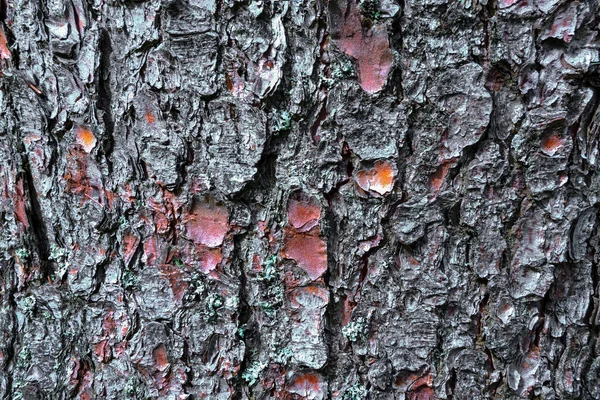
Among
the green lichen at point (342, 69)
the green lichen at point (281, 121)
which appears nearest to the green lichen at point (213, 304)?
the green lichen at point (281, 121)

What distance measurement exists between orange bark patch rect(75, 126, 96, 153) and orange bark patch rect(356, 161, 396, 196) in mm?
535

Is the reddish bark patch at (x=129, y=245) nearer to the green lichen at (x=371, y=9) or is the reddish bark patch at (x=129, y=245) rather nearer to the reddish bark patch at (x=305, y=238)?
the reddish bark patch at (x=305, y=238)

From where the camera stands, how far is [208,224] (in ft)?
2.95

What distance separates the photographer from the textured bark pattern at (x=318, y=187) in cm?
83

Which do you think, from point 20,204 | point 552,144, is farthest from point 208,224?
point 552,144

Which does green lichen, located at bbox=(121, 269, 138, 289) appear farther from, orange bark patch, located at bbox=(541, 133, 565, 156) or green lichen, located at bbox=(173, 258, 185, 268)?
orange bark patch, located at bbox=(541, 133, 565, 156)

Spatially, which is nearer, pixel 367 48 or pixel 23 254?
pixel 367 48

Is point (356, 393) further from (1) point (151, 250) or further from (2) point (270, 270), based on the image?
(1) point (151, 250)

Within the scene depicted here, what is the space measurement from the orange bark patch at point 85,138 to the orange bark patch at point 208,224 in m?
0.24

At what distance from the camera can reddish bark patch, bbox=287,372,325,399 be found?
0.91 m

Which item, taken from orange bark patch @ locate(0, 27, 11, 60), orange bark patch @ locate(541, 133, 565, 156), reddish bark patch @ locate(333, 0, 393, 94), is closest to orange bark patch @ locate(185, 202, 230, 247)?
reddish bark patch @ locate(333, 0, 393, 94)

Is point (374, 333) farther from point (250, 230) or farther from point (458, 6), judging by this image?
point (458, 6)

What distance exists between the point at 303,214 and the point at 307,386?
35 centimetres

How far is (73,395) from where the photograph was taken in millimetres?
988
